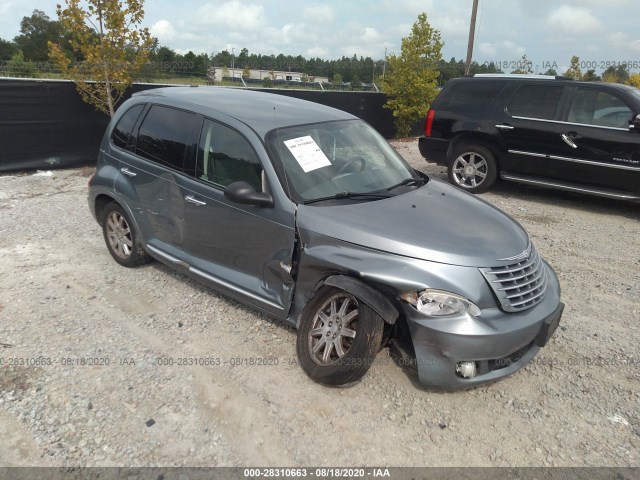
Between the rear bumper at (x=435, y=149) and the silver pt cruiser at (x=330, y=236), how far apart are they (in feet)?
14.4

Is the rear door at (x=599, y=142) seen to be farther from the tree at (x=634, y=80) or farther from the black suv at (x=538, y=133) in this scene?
the tree at (x=634, y=80)

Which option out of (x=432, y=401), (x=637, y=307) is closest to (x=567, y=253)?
(x=637, y=307)

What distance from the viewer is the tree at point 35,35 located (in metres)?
43.6

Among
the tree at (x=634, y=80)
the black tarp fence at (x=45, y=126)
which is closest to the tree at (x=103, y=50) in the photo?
the black tarp fence at (x=45, y=126)

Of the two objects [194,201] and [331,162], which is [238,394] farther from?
[331,162]

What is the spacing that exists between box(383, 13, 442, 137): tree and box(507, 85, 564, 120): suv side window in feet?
24.9

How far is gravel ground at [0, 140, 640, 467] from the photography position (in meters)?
2.64

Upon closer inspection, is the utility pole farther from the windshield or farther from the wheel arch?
the windshield

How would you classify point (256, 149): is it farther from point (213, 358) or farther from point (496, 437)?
point (496, 437)

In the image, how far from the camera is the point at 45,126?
8.64 meters

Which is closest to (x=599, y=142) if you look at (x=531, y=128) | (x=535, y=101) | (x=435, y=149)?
(x=531, y=128)

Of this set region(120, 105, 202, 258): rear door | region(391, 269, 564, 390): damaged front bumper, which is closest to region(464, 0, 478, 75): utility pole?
region(120, 105, 202, 258): rear door

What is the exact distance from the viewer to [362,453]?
263 centimetres

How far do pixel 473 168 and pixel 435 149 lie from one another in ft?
2.53
